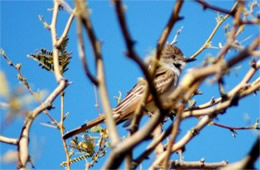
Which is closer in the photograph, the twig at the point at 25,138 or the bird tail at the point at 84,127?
the twig at the point at 25,138

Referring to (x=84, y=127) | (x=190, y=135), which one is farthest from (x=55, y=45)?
(x=84, y=127)

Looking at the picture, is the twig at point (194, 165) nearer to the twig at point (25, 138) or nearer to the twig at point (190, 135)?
the twig at point (190, 135)

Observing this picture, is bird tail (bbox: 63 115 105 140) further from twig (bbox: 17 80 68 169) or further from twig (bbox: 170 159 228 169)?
twig (bbox: 17 80 68 169)

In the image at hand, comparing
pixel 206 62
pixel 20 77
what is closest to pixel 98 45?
pixel 206 62

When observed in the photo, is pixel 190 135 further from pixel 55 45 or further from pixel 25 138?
pixel 55 45

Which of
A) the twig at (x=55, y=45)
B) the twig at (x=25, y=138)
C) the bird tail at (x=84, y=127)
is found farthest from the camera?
the bird tail at (x=84, y=127)

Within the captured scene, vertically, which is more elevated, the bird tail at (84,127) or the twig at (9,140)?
the bird tail at (84,127)

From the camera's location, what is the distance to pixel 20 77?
383cm

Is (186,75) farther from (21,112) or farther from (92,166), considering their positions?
(92,166)

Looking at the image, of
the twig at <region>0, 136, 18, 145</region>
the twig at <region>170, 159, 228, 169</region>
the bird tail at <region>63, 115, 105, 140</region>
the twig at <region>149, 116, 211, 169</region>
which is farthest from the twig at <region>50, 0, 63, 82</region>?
the bird tail at <region>63, 115, 105, 140</region>

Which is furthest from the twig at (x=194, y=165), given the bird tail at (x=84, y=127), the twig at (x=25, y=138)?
the bird tail at (x=84, y=127)

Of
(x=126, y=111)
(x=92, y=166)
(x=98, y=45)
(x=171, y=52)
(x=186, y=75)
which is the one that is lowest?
(x=186, y=75)

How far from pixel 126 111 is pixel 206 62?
373 centimetres

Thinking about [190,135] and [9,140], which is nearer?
[190,135]
